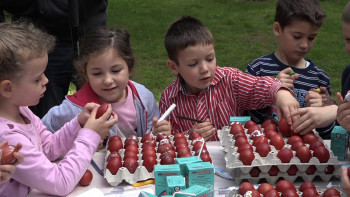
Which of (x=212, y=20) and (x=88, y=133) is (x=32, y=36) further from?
(x=212, y=20)

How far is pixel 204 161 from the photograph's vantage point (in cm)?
191

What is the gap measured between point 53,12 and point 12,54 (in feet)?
4.57

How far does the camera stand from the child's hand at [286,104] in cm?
220

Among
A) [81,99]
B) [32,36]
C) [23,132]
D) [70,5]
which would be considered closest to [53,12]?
[70,5]

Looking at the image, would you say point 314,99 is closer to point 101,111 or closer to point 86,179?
point 101,111

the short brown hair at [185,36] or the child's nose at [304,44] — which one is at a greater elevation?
the short brown hair at [185,36]

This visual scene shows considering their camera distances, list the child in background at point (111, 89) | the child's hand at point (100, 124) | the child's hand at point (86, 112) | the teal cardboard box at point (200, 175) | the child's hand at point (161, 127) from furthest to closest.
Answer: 1. the child in background at point (111, 89)
2. the child's hand at point (161, 127)
3. the child's hand at point (86, 112)
4. the child's hand at point (100, 124)
5. the teal cardboard box at point (200, 175)

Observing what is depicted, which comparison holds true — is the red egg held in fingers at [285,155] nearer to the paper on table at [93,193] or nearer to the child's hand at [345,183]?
the child's hand at [345,183]

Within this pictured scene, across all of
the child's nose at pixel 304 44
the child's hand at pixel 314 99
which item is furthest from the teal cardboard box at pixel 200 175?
the child's nose at pixel 304 44

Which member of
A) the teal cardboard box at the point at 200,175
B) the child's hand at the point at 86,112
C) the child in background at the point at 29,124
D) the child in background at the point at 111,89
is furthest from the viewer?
the child in background at the point at 111,89

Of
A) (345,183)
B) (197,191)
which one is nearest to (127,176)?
(197,191)

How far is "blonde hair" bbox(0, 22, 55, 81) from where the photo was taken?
186 cm

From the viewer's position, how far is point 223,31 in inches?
372

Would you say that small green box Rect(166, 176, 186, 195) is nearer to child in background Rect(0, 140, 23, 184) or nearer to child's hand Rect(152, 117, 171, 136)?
child in background Rect(0, 140, 23, 184)
